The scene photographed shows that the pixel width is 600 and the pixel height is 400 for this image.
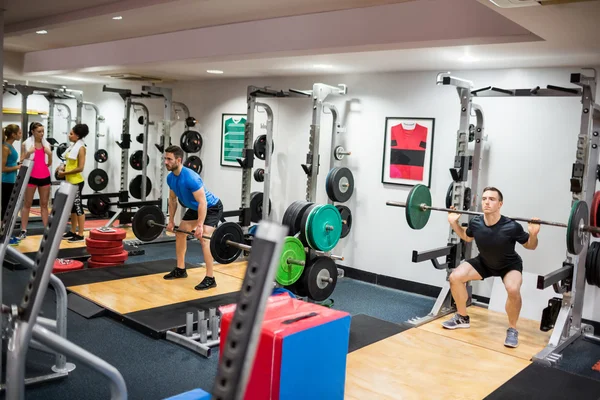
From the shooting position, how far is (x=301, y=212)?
395 centimetres

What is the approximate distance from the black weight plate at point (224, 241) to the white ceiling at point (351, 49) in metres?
1.48

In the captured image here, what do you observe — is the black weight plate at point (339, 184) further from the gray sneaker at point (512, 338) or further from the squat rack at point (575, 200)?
the gray sneaker at point (512, 338)

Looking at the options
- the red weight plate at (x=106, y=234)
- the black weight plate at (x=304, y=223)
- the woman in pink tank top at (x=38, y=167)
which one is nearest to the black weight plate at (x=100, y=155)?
the woman in pink tank top at (x=38, y=167)

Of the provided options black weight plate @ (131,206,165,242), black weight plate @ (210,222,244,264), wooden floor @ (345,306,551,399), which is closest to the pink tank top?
black weight plate @ (131,206,165,242)

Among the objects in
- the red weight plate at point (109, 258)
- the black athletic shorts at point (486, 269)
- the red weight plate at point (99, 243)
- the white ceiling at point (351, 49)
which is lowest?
the red weight plate at point (109, 258)

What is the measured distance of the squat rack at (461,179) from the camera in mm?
4320

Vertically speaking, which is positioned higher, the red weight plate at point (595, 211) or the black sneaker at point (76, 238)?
the red weight plate at point (595, 211)

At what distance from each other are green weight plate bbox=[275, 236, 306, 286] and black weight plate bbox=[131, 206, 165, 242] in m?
1.80

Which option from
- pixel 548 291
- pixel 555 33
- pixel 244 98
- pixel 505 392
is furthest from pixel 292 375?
pixel 244 98

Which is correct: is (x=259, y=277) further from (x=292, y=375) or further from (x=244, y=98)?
(x=244, y=98)

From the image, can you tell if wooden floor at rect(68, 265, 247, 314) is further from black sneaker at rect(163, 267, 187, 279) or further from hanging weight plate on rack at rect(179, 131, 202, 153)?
hanging weight plate on rack at rect(179, 131, 202, 153)

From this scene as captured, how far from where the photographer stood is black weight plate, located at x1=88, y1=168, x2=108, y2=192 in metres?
8.22

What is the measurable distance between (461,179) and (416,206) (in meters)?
0.48

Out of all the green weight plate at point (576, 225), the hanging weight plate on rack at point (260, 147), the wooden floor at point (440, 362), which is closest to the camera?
the wooden floor at point (440, 362)
